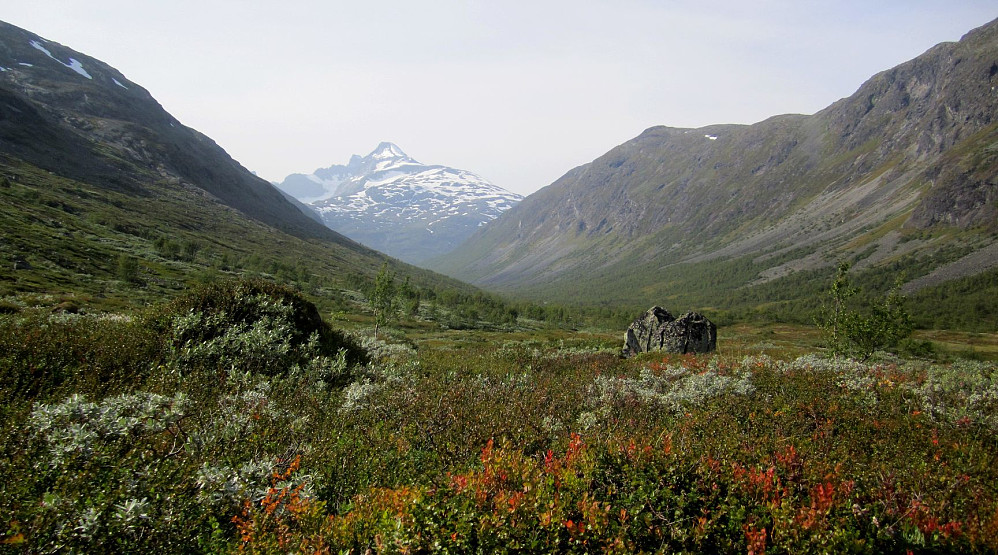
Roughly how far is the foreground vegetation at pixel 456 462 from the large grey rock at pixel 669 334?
1867 centimetres

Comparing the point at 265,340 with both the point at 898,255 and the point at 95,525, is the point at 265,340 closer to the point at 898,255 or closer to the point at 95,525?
the point at 95,525

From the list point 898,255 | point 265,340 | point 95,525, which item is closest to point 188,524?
point 95,525

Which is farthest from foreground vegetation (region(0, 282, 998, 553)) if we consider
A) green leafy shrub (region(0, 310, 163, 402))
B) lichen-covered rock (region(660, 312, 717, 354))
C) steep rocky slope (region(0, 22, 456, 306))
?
steep rocky slope (region(0, 22, 456, 306))

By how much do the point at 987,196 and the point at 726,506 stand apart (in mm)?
289093

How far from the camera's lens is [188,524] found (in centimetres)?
424

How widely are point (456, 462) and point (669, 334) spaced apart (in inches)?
1076

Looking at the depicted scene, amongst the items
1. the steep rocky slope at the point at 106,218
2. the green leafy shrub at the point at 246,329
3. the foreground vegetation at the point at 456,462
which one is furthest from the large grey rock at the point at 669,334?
the steep rocky slope at the point at 106,218

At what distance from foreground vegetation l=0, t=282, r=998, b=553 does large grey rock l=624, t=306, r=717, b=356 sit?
1867cm

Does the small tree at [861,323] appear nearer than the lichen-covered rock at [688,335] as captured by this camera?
Yes

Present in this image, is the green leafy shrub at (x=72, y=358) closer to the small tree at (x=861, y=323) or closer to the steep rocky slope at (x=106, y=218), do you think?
the small tree at (x=861, y=323)

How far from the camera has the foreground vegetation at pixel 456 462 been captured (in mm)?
4043

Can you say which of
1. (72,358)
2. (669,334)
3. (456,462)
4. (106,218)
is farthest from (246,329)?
(106,218)

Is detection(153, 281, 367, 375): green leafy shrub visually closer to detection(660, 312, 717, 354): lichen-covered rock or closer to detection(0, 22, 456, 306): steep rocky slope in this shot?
detection(660, 312, 717, 354): lichen-covered rock

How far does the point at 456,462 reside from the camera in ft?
20.4
